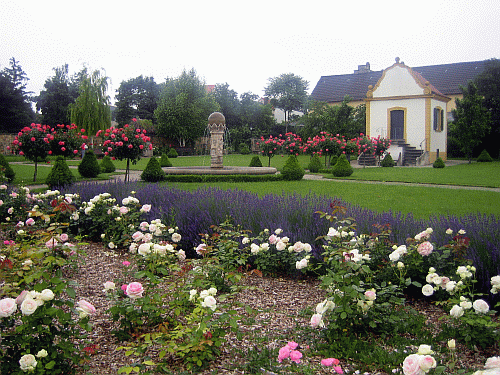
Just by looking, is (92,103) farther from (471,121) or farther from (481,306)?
(481,306)

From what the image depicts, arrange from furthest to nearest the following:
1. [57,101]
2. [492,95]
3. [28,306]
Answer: [57,101]
[492,95]
[28,306]

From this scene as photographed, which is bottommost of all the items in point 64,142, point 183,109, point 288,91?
point 64,142

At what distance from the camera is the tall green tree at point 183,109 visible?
37.2m

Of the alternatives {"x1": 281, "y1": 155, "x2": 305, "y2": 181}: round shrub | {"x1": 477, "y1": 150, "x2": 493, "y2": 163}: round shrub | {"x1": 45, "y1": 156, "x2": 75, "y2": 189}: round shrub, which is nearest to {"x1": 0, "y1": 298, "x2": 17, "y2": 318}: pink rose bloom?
{"x1": 45, "y1": 156, "x2": 75, "y2": 189}: round shrub

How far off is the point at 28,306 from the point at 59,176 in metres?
10.3

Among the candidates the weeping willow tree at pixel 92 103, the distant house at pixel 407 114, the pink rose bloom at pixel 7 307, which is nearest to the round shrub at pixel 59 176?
the pink rose bloom at pixel 7 307

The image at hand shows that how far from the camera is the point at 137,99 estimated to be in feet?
161

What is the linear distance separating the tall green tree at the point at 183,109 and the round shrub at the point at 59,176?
84.0 feet

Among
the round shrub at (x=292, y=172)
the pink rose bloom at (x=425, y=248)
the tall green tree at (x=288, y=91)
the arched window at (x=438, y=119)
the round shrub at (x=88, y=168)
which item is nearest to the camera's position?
the pink rose bloom at (x=425, y=248)

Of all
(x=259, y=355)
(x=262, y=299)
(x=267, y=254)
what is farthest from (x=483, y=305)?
(x=267, y=254)

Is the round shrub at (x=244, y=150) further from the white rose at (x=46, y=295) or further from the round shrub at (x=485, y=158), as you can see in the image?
the white rose at (x=46, y=295)

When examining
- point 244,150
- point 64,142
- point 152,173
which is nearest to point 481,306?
point 152,173

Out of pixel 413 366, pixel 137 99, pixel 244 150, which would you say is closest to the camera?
pixel 413 366

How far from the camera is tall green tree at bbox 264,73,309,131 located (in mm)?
42875
